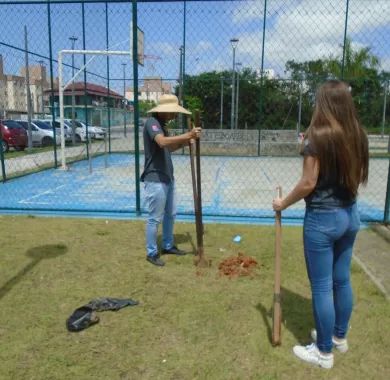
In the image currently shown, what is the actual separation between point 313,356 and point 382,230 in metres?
3.35

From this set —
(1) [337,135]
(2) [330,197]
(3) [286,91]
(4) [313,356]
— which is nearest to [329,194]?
(2) [330,197]

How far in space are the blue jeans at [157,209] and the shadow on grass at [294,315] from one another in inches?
55.3

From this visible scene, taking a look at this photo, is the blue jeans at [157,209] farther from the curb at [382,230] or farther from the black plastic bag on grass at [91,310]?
the curb at [382,230]

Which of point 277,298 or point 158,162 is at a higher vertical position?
point 158,162

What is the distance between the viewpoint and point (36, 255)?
15.8 feet

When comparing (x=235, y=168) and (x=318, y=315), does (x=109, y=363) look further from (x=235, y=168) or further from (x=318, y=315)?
(x=235, y=168)

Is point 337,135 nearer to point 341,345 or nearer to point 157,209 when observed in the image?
point 341,345

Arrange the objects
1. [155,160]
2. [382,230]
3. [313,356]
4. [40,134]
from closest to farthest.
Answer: [313,356] → [155,160] → [382,230] → [40,134]

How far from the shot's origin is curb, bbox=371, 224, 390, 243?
5.50 metres

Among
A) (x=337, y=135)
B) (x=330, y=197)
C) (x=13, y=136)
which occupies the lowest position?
(x=13, y=136)

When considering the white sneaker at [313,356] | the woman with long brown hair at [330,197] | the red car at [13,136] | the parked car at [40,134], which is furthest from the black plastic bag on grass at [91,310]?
the parked car at [40,134]

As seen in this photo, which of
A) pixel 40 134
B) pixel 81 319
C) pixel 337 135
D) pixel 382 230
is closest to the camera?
pixel 337 135

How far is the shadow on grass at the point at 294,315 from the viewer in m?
3.26

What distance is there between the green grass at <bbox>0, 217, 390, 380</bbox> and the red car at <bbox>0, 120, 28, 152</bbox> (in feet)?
46.6
